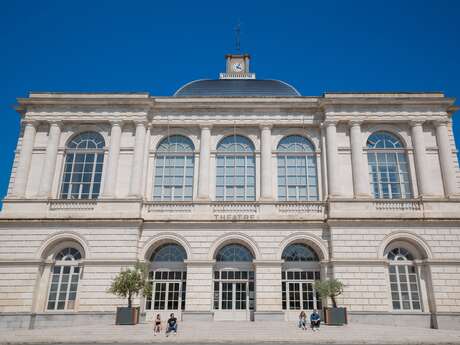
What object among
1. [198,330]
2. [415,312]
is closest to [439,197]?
[415,312]

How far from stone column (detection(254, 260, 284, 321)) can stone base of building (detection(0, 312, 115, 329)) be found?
7422 millimetres

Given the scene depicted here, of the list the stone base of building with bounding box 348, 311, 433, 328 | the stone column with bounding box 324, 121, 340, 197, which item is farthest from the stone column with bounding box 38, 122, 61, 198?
the stone base of building with bounding box 348, 311, 433, 328

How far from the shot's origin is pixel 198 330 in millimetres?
16438

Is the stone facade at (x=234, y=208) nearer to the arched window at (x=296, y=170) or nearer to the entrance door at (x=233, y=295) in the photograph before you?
the entrance door at (x=233, y=295)

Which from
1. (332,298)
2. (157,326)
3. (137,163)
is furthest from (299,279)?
(137,163)

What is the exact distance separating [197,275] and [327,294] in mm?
6628

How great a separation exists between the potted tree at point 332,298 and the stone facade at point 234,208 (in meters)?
1.09

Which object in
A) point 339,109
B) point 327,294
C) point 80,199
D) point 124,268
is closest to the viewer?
point 327,294

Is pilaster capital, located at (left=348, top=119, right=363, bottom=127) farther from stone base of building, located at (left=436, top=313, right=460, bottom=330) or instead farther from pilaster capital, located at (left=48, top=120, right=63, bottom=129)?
pilaster capital, located at (left=48, top=120, right=63, bottom=129)

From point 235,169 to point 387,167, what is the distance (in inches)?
351

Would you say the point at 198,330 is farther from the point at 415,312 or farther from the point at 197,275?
the point at 415,312

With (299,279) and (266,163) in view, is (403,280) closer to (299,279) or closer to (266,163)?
(299,279)

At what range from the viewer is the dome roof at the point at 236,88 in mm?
26409

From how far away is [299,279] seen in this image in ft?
69.3
